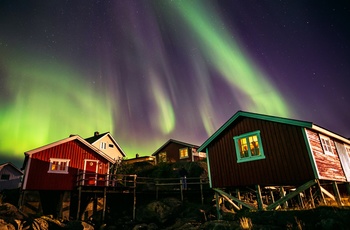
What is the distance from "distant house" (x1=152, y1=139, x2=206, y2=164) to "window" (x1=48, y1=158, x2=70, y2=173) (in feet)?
76.6

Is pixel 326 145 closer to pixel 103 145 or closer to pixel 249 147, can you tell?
pixel 249 147

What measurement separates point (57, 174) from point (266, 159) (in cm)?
1942

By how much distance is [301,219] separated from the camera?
988 cm

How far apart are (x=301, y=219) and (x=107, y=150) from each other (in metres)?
38.7

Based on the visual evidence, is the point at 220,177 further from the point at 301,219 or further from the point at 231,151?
the point at 301,219

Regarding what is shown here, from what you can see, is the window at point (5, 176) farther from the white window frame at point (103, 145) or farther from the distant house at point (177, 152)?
the distant house at point (177, 152)

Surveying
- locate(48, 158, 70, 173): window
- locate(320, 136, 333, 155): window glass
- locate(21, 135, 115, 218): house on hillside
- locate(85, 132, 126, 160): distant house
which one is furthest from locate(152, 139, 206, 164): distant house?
locate(320, 136, 333, 155): window glass

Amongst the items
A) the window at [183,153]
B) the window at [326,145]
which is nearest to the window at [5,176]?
the window at [183,153]

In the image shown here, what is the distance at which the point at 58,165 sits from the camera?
2247 cm

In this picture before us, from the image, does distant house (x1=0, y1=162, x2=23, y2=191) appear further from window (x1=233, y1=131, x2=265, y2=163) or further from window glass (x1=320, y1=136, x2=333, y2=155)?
window glass (x1=320, y1=136, x2=333, y2=155)

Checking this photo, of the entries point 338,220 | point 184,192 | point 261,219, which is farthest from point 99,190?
point 338,220

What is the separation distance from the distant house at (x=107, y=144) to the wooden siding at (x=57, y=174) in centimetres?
1680

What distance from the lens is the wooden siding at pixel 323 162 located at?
13.1 metres

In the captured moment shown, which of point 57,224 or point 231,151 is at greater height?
point 231,151
